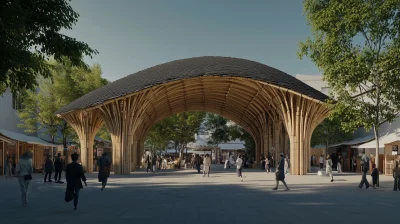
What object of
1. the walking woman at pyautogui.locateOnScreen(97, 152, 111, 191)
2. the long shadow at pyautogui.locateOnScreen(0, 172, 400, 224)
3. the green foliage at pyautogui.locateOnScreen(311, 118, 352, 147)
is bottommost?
the long shadow at pyautogui.locateOnScreen(0, 172, 400, 224)

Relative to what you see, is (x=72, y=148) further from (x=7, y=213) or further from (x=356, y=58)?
(x=7, y=213)

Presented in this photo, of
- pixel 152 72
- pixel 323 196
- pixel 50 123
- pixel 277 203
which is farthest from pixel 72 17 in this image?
pixel 50 123

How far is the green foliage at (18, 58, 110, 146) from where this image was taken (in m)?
39.0

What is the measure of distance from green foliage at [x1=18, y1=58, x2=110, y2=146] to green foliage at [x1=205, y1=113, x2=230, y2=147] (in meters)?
23.3

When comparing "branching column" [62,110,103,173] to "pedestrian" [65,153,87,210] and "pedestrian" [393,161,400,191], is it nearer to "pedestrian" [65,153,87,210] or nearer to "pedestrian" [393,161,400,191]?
"pedestrian" [65,153,87,210]

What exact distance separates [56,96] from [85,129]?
390 inches

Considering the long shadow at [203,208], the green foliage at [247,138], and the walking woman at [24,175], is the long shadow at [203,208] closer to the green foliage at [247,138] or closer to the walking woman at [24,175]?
the walking woman at [24,175]

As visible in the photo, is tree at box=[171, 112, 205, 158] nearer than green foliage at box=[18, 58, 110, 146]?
No

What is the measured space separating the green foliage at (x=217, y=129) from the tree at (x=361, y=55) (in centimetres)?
3849

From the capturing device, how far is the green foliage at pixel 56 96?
39031 mm

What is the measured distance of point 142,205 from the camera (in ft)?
40.7

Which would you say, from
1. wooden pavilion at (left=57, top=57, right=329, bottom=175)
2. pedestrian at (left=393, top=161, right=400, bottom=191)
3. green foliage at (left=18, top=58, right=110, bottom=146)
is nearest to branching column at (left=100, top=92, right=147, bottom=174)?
wooden pavilion at (left=57, top=57, right=329, bottom=175)

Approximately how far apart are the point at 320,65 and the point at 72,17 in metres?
14.8

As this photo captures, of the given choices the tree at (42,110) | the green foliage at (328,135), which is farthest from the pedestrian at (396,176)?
the tree at (42,110)
